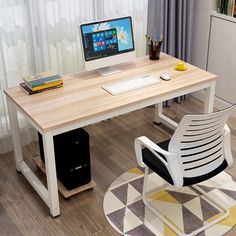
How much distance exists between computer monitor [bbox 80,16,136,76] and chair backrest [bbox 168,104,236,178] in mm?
1007

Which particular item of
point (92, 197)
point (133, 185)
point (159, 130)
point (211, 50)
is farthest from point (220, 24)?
point (92, 197)

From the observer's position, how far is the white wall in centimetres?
411

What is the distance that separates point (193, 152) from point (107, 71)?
3.54ft

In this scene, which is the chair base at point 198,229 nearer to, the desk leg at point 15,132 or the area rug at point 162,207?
the area rug at point 162,207

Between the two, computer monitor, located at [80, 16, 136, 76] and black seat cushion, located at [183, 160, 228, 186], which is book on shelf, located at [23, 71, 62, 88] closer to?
computer monitor, located at [80, 16, 136, 76]

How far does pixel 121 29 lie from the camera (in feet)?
10.8

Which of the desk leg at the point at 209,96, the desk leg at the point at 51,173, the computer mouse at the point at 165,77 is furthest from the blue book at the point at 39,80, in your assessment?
the desk leg at the point at 209,96

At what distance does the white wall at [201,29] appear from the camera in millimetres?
4114

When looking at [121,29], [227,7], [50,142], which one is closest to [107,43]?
[121,29]

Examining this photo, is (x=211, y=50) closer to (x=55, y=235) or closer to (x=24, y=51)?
(x=24, y=51)

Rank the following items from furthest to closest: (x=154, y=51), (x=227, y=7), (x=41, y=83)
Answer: (x=227, y=7), (x=154, y=51), (x=41, y=83)

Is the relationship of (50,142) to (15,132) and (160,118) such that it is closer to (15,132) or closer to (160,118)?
(15,132)

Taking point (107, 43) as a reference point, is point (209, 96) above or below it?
below

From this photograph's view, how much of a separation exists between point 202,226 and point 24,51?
74.8 inches
